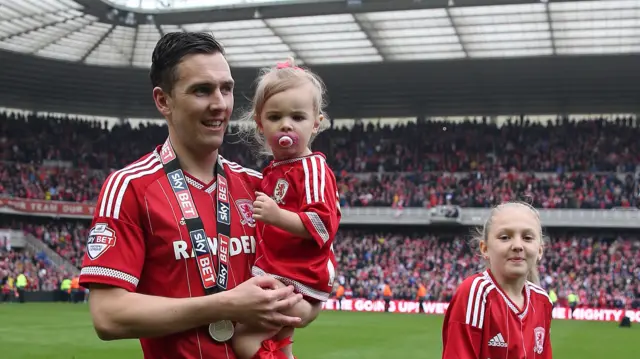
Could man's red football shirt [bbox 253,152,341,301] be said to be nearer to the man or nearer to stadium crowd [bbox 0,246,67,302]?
the man

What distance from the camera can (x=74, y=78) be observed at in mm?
42688

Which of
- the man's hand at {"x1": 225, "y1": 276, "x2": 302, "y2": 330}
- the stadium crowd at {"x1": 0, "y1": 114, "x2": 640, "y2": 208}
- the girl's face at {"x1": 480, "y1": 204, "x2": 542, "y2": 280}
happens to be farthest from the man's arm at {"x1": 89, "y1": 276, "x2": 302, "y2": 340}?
the stadium crowd at {"x1": 0, "y1": 114, "x2": 640, "y2": 208}

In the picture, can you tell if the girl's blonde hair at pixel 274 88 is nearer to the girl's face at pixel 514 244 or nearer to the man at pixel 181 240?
the man at pixel 181 240

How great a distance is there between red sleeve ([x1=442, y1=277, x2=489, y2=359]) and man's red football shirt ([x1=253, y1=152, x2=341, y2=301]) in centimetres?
111

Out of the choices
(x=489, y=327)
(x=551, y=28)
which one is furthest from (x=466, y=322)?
(x=551, y=28)

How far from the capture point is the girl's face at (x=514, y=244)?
4711 millimetres

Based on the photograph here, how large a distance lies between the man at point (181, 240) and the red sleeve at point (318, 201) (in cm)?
32

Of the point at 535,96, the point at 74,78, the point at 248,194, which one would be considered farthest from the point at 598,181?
the point at 248,194

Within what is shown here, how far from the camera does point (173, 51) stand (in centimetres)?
322

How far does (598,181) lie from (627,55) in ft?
24.7

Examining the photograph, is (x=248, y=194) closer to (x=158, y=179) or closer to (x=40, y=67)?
(x=158, y=179)

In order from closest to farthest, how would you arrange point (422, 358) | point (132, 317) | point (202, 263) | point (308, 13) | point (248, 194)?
1. point (132, 317)
2. point (202, 263)
3. point (248, 194)
4. point (422, 358)
5. point (308, 13)

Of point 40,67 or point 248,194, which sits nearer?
point 248,194

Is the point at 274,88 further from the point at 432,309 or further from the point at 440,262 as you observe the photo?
the point at 440,262
